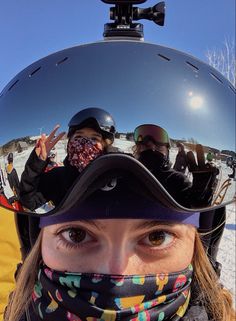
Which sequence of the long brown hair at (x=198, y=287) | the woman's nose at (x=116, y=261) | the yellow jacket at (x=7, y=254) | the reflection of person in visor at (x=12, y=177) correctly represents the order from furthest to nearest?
the yellow jacket at (x=7, y=254) < the long brown hair at (x=198, y=287) < the reflection of person in visor at (x=12, y=177) < the woman's nose at (x=116, y=261)

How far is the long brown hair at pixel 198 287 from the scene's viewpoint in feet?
4.57

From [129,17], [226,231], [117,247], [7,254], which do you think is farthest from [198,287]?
[226,231]

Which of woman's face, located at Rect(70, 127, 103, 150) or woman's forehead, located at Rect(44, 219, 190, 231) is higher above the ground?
woman's face, located at Rect(70, 127, 103, 150)

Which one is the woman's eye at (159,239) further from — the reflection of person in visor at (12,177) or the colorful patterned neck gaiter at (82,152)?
the reflection of person in visor at (12,177)

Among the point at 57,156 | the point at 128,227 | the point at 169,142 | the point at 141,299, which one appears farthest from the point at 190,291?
the point at 57,156

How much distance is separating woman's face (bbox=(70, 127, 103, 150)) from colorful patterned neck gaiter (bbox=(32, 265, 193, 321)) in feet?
1.26

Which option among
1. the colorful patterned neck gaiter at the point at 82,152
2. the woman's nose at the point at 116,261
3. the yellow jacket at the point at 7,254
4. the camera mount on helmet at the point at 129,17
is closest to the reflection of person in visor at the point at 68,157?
the colorful patterned neck gaiter at the point at 82,152

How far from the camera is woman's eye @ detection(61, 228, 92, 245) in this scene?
3.85 feet

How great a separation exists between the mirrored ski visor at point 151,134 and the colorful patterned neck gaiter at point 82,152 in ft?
0.41

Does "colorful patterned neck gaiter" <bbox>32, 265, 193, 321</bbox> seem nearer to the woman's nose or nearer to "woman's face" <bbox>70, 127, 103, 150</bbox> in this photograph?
the woman's nose

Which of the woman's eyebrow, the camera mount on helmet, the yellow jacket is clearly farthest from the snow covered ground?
the yellow jacket

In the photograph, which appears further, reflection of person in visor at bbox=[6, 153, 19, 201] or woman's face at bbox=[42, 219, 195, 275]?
A: reflection of person in visor at bbox=[6, 153, 19, 201]

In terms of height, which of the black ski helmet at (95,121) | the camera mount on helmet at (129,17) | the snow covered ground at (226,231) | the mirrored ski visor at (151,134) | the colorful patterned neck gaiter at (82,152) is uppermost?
the camera mount on helmet at (129,17)

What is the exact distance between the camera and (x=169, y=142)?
1.18 m
